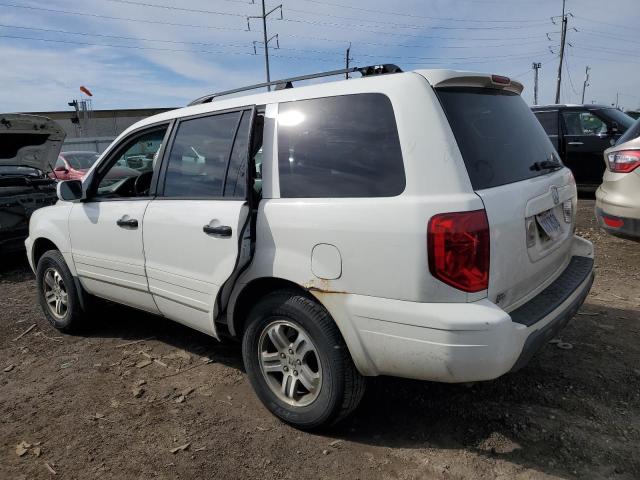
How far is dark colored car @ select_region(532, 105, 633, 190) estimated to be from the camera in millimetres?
8945

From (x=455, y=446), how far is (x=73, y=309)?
3.23 meters

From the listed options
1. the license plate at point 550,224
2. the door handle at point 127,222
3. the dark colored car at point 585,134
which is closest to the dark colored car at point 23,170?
the door handle at point 127,222

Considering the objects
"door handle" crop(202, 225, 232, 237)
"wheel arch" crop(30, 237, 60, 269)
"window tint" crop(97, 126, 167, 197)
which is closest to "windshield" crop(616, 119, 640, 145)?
"door handle" crop(202, 225, 232, 237)

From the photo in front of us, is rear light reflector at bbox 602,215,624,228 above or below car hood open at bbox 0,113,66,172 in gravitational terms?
below

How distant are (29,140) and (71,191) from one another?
3.78 m

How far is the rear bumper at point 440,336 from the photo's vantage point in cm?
215

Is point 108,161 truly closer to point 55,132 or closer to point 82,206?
point 82,206

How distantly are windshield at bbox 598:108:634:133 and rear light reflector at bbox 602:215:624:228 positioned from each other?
503 cm

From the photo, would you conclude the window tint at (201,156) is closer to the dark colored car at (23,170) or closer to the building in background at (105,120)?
the dark colored car at (23,170)

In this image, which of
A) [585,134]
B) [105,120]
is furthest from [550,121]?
[105,120]

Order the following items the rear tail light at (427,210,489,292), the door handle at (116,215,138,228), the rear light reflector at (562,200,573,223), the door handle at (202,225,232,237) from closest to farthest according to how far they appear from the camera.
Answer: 1. the rear tail light at (427,210,489,292)
2. the door handle at (202,225,232,237)
3. the rear light reflector at (562,200,573,223)
4. the door handle at (116,215,138,228)

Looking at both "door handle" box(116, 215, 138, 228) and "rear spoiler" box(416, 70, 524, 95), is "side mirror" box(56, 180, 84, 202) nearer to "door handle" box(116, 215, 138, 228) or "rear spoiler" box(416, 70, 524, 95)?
"door handle" box(116, 215, 138, 228)

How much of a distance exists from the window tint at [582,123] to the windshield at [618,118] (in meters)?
0.15

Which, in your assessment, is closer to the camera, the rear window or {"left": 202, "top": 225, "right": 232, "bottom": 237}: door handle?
the rear window
